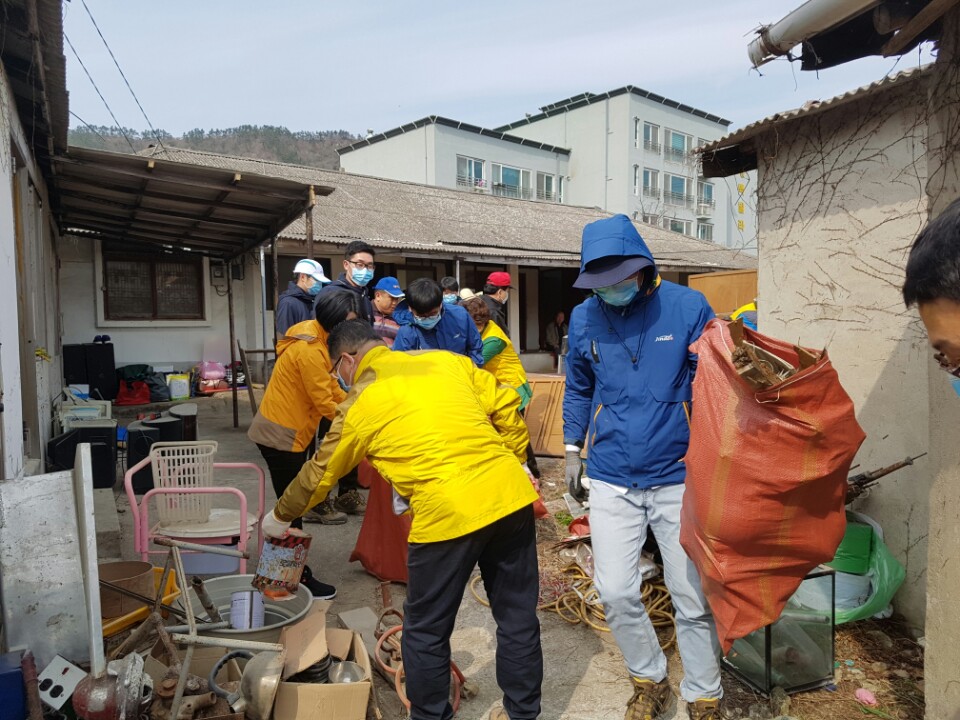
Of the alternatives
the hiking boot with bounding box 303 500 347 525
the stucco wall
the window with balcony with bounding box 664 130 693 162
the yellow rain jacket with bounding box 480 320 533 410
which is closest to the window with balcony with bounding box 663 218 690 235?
the window with balcony with bounding box 664 130 693 162

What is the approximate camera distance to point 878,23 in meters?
2.43

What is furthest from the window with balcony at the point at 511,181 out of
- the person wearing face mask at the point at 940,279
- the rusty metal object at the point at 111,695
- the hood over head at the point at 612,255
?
the person wearing face mask at the point at 940,279

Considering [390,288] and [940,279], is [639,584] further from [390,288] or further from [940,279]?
[390,288]

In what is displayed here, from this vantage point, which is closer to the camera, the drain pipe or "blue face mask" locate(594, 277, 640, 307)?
the drain pipe

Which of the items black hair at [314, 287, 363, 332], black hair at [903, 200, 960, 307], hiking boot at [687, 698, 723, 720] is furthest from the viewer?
black hair at [314, 287, 363, 332]

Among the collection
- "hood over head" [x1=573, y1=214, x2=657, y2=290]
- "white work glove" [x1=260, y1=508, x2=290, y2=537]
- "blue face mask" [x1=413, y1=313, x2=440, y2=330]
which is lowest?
"white work glove" [x1=260, y1=508, x2=290, y2=537]

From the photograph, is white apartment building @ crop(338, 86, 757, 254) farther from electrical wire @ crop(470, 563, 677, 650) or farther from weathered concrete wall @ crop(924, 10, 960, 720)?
weathered concrete wall @ crop(924, 10, 960, 720)

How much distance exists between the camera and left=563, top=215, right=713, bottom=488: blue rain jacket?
250 centimetres

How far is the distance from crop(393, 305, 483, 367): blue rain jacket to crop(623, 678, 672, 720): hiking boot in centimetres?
254

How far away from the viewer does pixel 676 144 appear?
133ft

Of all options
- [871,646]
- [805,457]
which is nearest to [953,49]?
[805,457]

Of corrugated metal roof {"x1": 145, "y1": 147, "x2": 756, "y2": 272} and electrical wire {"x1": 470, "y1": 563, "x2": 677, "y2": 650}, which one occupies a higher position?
corrugated metal roof {"x1": 145, "y1": 147, "x2": 756, "y2": 272}

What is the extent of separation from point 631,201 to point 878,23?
36184mm

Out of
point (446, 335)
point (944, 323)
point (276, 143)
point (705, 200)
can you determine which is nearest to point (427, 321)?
point (446, 335)
